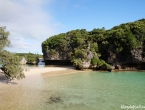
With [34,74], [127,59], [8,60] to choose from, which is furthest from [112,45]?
[8,60]

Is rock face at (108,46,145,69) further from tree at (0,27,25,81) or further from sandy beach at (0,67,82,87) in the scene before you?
tree at (0,27,25,81)

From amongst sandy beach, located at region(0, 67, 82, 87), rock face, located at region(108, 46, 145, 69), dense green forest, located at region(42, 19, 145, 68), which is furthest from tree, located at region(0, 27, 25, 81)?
rock face, located at region(108, 46, 145, 69)

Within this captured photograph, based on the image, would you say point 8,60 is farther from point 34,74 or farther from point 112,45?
point 112,45

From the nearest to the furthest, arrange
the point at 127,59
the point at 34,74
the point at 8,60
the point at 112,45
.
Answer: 1. the point at 8,60
2. the point at 34,74
3. the point at 127,59
4. the point at 112,45

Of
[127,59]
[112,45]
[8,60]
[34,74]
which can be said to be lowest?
[34,74]

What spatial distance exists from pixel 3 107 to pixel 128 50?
123ft

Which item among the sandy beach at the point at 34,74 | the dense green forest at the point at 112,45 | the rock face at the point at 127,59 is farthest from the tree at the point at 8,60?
the rock face at the point at 127,59

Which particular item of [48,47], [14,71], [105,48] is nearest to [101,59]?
[105,48]

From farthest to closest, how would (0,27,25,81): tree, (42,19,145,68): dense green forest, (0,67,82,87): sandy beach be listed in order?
(42,19,145,68): dense green forest
(0,67,82,87): sandy beach
(0,27,25,81): tree

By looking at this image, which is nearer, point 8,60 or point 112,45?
point 8,60

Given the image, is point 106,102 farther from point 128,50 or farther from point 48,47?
point 48,47

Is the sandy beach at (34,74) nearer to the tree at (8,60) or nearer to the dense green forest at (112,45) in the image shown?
the tree at (8,60)

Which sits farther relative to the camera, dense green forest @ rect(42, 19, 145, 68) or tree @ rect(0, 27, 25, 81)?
dense green forest @ rect(42, 19, 145, 68)

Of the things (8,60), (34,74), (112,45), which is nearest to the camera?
(8,60)
